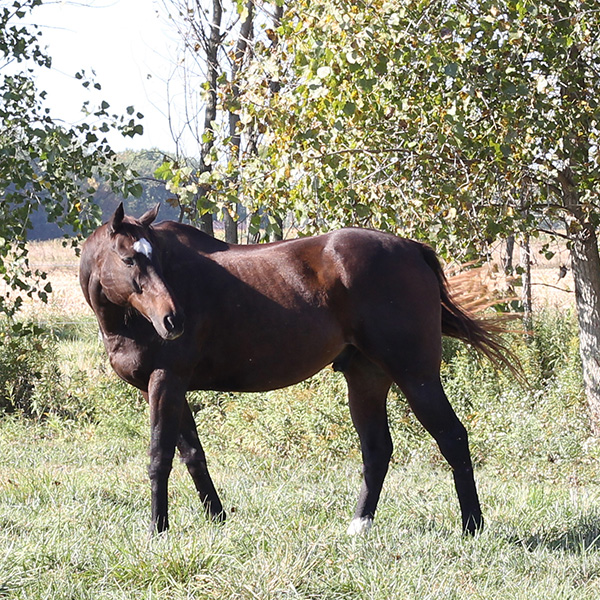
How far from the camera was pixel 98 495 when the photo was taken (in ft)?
16.9

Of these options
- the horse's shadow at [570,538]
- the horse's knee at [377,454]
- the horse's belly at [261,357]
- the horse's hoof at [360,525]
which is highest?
the horse's belly at [261,357]

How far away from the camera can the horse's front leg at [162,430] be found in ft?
14.0

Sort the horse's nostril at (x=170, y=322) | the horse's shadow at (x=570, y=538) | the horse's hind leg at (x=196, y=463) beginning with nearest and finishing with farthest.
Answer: the horse's nostril at (x=170, y=322), the horse's shadow at (x=570, y=538), the horse's hind leg at (x=196, y=463)

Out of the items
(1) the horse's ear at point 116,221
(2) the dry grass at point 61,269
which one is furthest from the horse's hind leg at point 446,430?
(2) the dry grass at point 61,269

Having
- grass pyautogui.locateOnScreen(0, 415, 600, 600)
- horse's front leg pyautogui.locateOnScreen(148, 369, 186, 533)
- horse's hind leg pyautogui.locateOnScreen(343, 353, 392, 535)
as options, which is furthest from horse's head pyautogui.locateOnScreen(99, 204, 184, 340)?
horse's hind leg pyautogui.locateOnScreen(343, 353, 392, 535)

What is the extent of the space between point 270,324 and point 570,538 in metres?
1.96

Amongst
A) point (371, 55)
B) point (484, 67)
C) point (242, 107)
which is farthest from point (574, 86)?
point (242, 107)

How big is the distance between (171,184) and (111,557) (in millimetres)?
3925

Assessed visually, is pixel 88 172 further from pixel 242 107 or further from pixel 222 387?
pixel 222 387

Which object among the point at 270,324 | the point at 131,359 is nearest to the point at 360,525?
the point at 270,324

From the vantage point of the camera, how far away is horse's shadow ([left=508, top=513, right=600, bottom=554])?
4.26m

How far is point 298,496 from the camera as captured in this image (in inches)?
205

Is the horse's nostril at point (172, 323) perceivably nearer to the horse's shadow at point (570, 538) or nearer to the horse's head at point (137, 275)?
the horse's head at point (137, 275)

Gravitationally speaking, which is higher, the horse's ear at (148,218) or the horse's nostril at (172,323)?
the horse's ear at (148,218)
